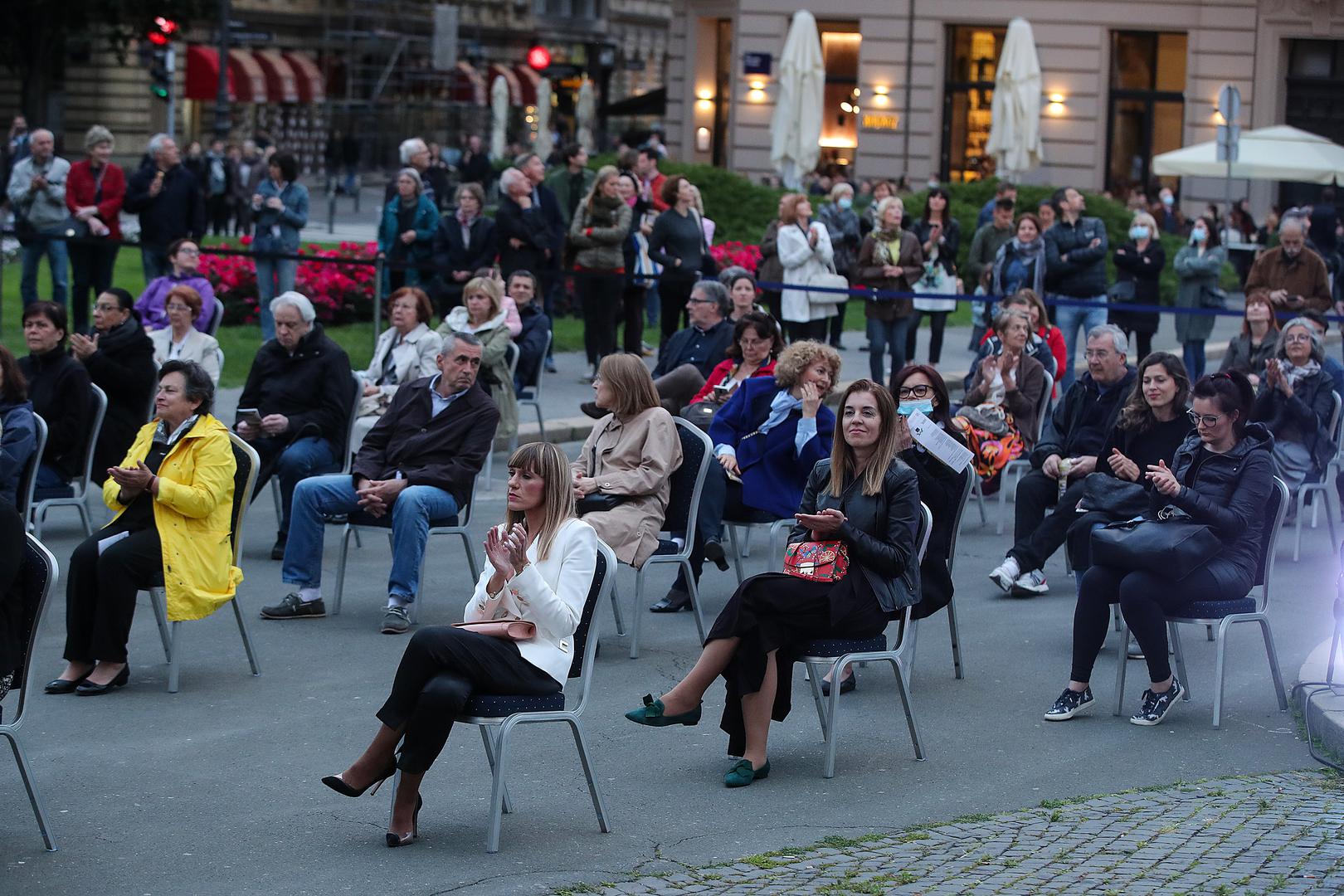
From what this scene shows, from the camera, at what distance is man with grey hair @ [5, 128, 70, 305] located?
1864 cm

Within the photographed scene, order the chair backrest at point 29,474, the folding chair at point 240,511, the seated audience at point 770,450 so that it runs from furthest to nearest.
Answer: the seated audience at point 770,450
the chair backrest at point 29,474
the folding chair at point 240,511

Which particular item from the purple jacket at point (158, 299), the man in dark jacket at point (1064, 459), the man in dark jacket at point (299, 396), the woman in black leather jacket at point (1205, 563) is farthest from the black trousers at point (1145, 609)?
the purple jacket at point (158, 299)

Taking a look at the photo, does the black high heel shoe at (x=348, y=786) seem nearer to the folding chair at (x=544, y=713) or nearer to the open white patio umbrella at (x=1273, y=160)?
the folding chair at (x=544, y=713)

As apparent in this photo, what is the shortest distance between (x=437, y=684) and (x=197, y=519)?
98.5 inches

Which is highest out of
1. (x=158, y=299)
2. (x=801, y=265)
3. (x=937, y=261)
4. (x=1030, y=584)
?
(x=937, y=261)

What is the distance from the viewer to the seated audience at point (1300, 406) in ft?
38.2

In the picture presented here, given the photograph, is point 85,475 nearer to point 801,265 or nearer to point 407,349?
point 407,349

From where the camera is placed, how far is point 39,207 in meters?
18.8

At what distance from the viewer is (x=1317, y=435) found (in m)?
11.7

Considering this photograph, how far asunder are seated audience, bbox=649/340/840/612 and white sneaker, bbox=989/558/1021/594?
131 cm

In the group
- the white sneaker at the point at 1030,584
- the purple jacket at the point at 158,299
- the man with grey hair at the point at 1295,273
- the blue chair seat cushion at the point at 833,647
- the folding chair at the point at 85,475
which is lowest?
the white sneaker at the point at 1030,584

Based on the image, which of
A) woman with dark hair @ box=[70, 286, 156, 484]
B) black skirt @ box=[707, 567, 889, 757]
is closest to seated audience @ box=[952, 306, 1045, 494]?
black skirt @ box=[707, 567, 889, 757]

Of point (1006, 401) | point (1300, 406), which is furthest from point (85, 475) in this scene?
point (1300, 406)

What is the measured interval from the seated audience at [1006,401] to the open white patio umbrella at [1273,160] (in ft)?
59.2
